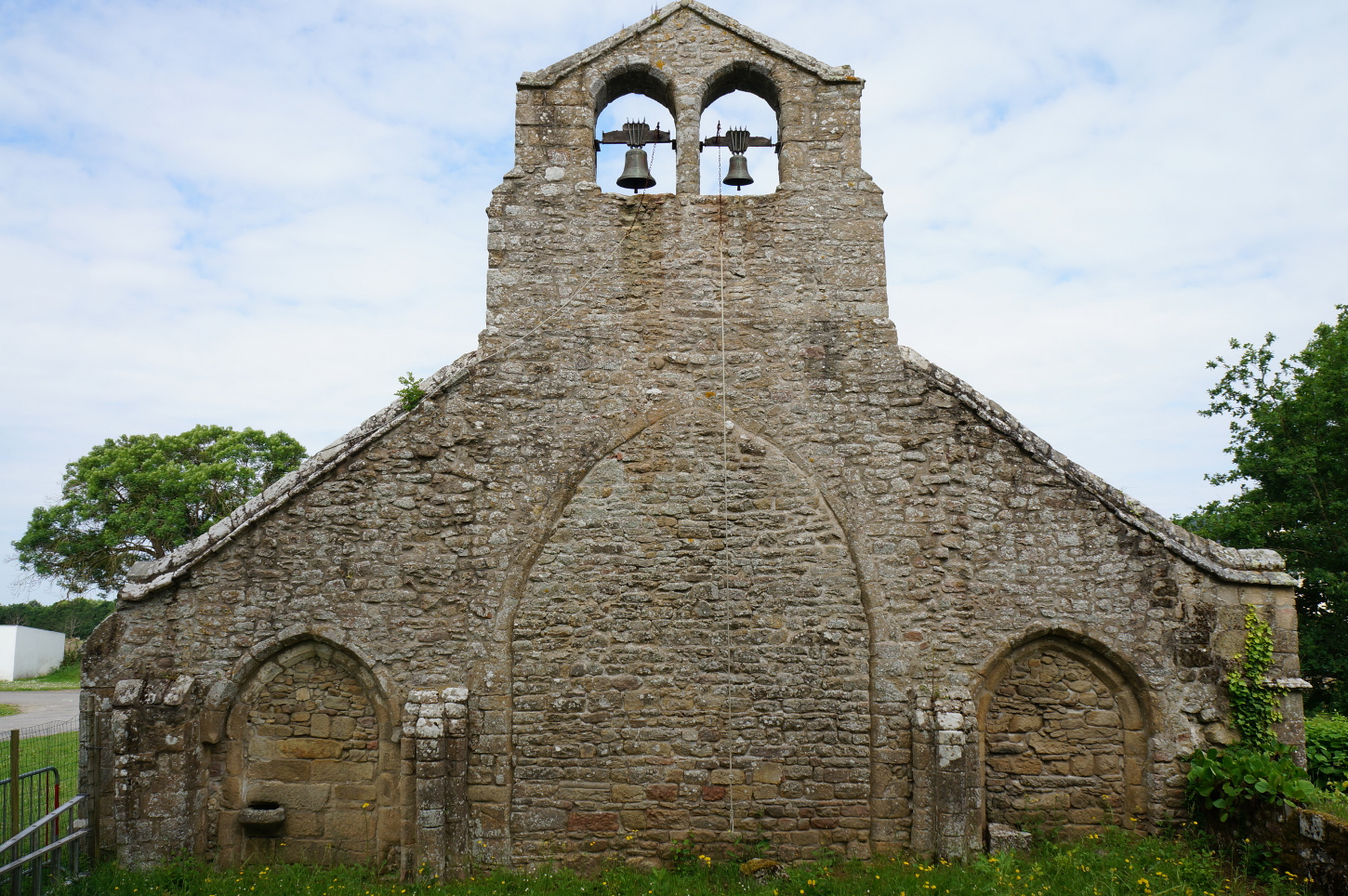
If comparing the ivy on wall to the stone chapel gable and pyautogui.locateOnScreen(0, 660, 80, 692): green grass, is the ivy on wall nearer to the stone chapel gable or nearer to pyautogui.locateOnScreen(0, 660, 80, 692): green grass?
the stone chapel gable

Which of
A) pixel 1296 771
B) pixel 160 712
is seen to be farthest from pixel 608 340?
pixel 1296 771

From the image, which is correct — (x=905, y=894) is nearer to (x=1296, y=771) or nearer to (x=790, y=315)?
(x=1296, y=771)

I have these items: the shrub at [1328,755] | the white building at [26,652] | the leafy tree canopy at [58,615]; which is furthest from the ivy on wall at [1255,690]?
the leafy tree canopy at [58,615]

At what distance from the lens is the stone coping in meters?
8.04

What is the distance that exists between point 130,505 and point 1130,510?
3232 centimetres

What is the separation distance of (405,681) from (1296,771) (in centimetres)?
851

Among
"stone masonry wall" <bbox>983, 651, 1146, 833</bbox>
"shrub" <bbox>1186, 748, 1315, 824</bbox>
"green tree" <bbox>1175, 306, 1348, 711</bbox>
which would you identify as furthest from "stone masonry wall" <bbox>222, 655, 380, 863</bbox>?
"green tree" <bbox>1175, 306, 1348, 711</bbox>

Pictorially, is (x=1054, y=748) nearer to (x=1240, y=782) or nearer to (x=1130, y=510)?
(x=1240, y=782)

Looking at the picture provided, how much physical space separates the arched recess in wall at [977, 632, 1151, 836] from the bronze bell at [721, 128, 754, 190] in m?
5.97

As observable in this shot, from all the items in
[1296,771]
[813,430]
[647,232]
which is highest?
[647,232]

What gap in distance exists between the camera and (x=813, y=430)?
8.55 meters

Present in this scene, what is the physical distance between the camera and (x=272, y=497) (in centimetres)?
820

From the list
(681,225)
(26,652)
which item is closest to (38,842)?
(681,225)

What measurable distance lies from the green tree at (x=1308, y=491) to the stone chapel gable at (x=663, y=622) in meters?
9.98
